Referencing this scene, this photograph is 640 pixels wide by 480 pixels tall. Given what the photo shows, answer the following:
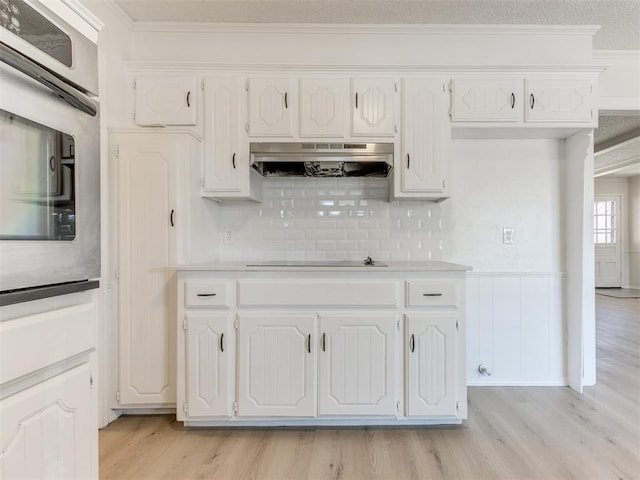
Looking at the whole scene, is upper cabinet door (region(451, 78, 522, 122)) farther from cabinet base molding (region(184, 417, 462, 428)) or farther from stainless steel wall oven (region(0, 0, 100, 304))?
stainless steel wall oven (region(0, 0, 100, 304))

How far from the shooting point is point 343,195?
2594 mm

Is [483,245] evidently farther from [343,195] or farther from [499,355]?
[343,195]

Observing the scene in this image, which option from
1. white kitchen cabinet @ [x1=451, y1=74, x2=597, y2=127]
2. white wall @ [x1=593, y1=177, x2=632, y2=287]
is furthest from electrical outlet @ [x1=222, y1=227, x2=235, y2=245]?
white wall @ [x1=593, y1=177, x2=632, y2=287]

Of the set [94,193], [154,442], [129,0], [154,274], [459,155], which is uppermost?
[129,0]

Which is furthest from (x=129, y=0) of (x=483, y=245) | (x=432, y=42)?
(x=483, y=245)

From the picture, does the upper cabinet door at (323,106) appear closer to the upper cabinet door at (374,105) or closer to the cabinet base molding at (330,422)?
the upper cabinet door at (374,105)

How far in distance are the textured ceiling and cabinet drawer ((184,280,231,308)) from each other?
5.82 ft

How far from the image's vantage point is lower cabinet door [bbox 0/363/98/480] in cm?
82

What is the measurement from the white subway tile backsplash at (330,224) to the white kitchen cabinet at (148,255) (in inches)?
23.9

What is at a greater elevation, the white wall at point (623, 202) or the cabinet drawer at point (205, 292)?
the white wall at point (623, 202)

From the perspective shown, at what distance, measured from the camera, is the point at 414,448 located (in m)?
1.76

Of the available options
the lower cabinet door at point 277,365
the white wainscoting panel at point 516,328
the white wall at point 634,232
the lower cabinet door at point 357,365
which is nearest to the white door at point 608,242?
the white wall at point 634,232

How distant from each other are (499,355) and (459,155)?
1.55 metres

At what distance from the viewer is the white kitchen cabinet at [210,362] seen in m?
1.87
